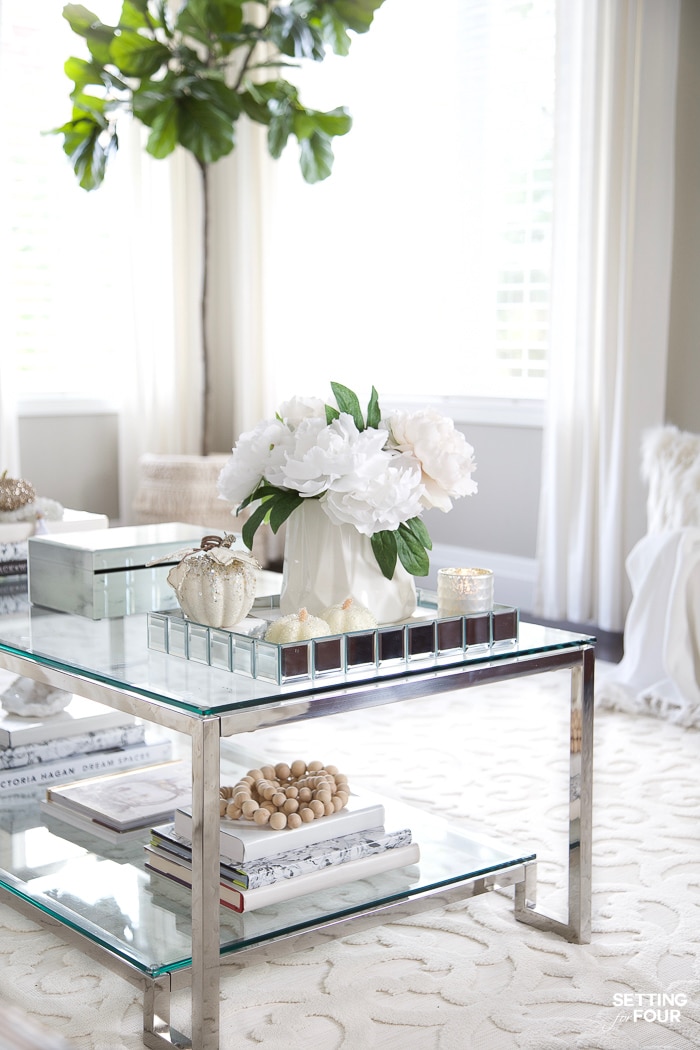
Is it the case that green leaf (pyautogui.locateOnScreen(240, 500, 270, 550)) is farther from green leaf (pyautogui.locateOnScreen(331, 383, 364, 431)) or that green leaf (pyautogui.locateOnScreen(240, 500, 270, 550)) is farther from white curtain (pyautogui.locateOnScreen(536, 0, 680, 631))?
white curtain (pyautogui.locateOnScreen(536, 0, 680, 631))

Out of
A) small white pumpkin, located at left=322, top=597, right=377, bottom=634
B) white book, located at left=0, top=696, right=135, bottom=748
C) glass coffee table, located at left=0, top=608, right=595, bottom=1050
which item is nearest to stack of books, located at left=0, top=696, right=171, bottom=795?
white book, located at left=0, top=696, right=135, bottom=748

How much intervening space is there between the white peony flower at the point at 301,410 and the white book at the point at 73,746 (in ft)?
2.57

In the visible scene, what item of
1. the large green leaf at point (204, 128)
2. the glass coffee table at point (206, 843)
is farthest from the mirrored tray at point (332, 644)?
the large green leaf at point (204, 128)

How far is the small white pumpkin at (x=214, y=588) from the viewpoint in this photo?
1638mm

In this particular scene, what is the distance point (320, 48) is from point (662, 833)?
340cm

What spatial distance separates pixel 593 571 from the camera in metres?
4.14

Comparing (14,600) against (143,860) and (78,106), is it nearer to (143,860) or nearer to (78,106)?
(143,860)

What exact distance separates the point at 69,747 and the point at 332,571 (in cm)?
75

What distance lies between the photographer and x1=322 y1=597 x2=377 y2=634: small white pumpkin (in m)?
1.63

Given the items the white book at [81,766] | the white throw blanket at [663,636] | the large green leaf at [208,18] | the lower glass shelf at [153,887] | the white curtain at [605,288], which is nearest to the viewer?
the lower glass shelf at [153,887]

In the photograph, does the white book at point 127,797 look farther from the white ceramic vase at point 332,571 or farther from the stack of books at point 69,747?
the white ceramic vase at point 332,571

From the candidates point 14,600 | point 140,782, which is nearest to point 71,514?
point 14,600

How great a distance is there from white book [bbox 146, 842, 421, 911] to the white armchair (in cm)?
151

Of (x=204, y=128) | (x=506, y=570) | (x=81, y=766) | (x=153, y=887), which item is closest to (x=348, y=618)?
(x=153, y=887)
